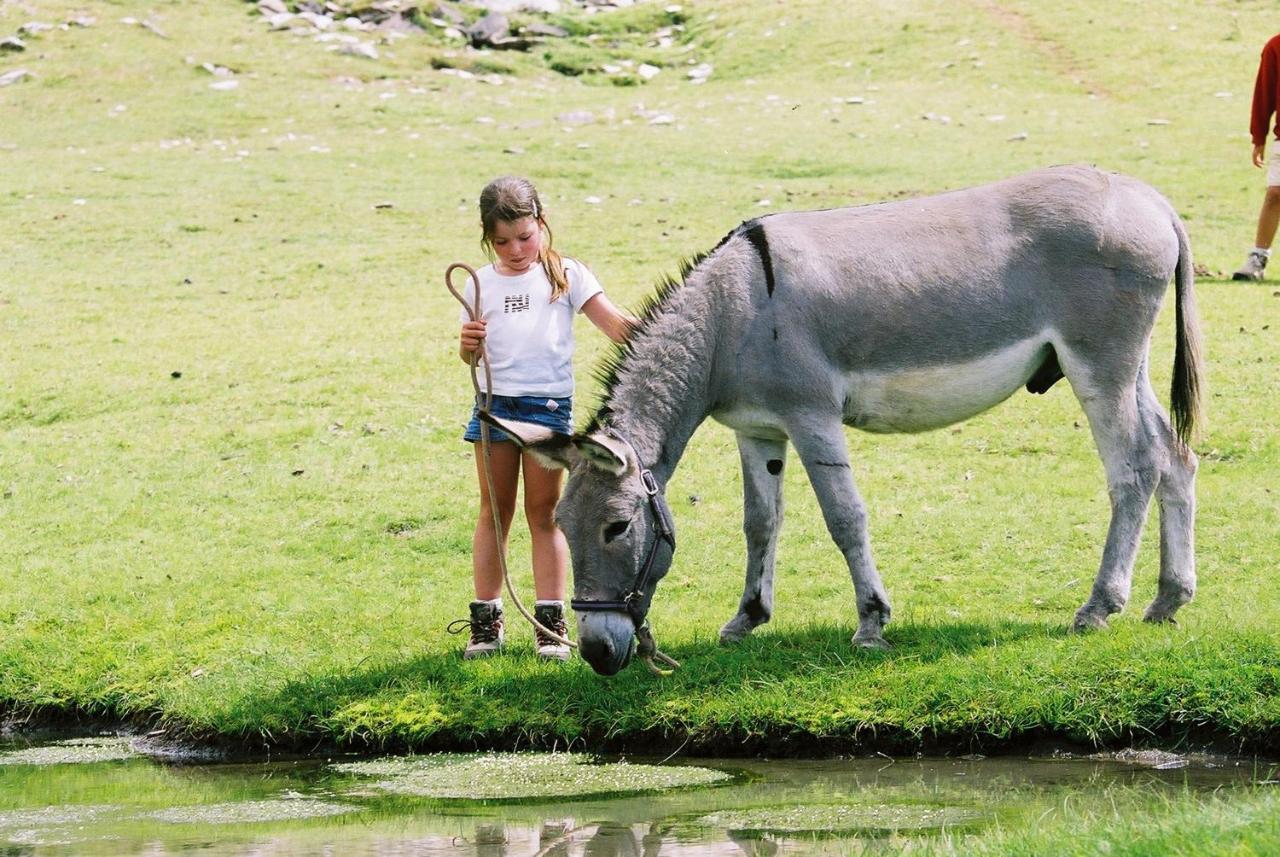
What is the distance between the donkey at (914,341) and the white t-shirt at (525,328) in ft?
1.34

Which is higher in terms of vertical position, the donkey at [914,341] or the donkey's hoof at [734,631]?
the donkey at [914,341]

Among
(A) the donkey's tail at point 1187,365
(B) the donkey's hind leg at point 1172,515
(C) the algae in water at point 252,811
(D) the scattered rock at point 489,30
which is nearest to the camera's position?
(C) the algae in water at point 252,811

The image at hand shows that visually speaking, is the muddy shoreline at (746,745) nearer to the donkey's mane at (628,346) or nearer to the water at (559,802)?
the water at (559,802)

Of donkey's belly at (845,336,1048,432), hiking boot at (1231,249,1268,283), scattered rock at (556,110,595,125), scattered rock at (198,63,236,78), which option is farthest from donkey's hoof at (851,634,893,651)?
scattered rock at (198,63,236,78)

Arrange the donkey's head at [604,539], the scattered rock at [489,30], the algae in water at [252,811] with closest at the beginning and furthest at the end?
the algae in water at [252,811]
the donkey's head at [604,539]
the scattered rock at [489,30]

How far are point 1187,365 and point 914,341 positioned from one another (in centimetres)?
162

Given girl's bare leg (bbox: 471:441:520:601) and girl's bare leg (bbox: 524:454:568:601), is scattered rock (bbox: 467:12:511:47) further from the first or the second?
girl's bare leg (bbox: 524:454:568:601)

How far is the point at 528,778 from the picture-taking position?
273 inches

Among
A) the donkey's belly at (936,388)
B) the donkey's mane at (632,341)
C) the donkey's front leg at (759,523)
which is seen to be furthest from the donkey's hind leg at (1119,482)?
the donkey's mane at (632,341)

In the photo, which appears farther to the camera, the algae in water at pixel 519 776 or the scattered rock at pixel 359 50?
the scattered rock at pixel 359 50

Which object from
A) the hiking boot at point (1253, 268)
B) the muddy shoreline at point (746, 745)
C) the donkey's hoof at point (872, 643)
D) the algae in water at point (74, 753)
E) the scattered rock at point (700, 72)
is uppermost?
the scattered rock at point (700, 72)

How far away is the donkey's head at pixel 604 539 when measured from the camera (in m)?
7.20

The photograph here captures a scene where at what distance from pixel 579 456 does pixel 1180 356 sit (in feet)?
11.4

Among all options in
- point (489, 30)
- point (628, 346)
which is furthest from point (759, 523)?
point (489, 30)
